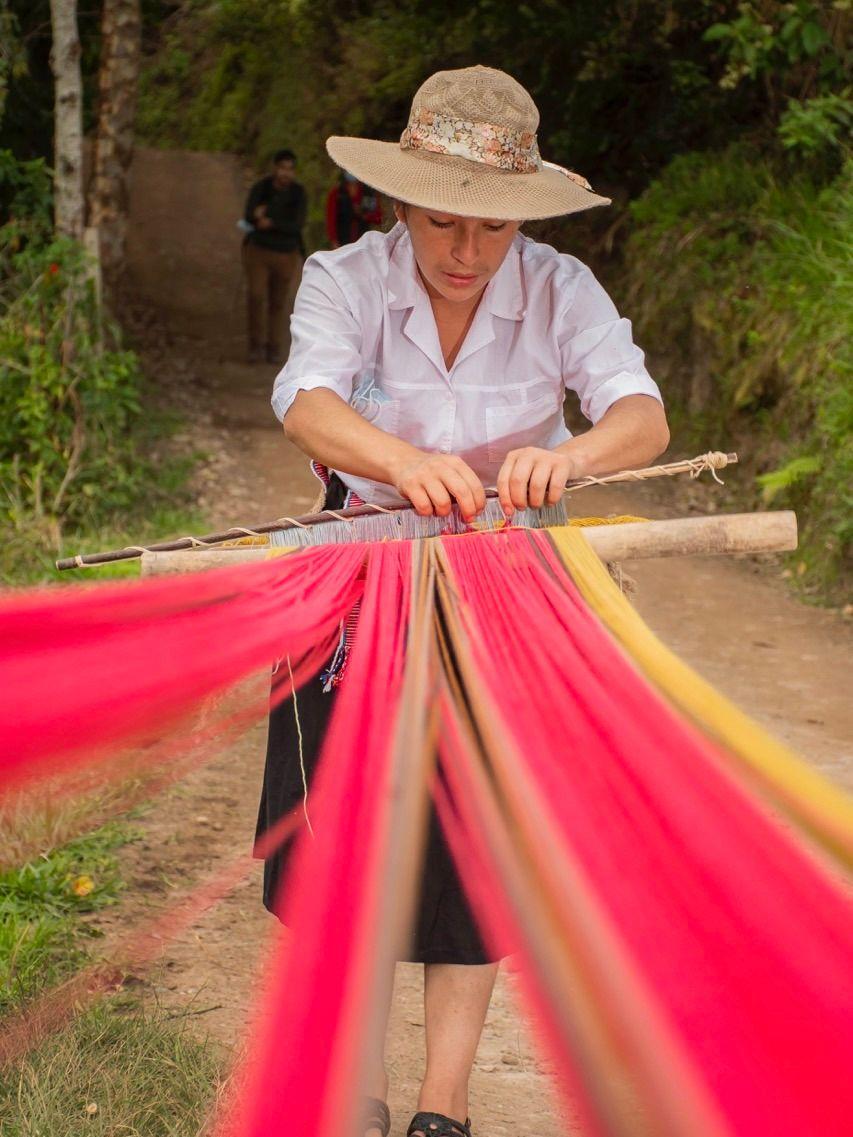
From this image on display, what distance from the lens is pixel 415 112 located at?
184 cm

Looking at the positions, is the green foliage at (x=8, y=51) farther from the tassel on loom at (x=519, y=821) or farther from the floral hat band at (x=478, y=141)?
the tassel on loom at (x=519, y=821)

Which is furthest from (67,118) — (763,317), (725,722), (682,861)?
(682,861)

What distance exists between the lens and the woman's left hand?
62.1 inches

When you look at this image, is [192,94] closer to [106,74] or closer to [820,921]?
[106,74]

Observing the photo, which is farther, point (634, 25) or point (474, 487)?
point (634, 25)

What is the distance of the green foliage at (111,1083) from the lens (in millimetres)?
2012

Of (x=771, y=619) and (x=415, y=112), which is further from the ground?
(x=415, y=112)

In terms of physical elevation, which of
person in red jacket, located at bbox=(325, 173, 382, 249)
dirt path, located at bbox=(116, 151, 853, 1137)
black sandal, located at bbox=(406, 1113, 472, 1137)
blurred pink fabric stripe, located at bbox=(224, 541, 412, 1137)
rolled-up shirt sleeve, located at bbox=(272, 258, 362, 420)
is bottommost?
dirt path, located at bbox=(116, 151, 853, 1137)

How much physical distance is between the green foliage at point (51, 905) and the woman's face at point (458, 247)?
137cm

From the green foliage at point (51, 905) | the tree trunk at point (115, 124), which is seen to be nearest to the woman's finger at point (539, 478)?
the green foliage at point (51, 905)

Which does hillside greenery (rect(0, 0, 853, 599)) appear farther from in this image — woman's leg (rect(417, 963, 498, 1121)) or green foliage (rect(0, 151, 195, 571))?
woman's leg (rect(417, 963, 498, 1121))

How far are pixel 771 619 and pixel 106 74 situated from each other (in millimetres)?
3972

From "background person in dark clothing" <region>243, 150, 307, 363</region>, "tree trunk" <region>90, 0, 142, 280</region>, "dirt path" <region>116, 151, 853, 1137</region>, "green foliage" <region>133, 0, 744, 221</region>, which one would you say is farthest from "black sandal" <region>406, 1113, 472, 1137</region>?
"background person in dark clothing" <region>243, 150, 307, 363</region>

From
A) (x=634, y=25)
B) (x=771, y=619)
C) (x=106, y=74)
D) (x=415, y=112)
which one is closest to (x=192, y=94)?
(x=634, y=25)
